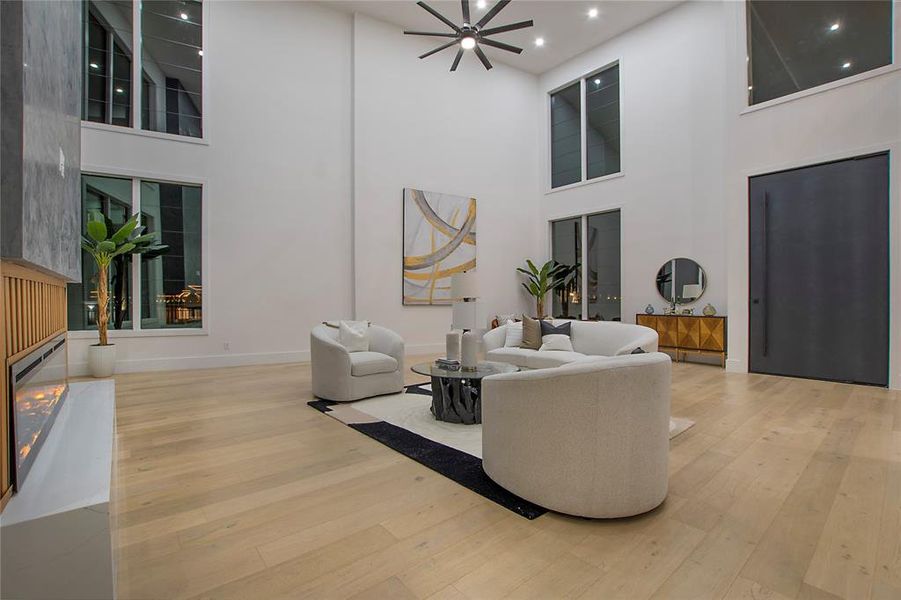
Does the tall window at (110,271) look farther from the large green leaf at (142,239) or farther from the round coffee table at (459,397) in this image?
the round coffee table at (459,397)

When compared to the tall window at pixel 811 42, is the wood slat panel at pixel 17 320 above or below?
below

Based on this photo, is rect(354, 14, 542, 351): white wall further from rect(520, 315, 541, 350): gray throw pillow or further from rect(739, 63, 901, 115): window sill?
rect(739, 63, 901, 115): window sill

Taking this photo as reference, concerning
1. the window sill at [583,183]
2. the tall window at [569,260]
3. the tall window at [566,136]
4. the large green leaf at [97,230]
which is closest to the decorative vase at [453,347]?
the large green leaf at [97,230]

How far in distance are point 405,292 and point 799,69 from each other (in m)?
6.23

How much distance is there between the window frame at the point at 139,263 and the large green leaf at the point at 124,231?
342 millimetres

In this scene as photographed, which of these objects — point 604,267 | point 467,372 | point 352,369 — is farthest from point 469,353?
point 604,267

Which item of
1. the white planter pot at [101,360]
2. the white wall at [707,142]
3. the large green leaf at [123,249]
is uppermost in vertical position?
the white wall at [707,142]

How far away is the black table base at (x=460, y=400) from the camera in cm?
348

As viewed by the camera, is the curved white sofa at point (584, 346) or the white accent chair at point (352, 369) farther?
the curved white sofa at point (584, 346)

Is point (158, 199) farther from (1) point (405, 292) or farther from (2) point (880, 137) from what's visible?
(2) point (880, 137)

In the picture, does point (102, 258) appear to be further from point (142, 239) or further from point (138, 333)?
point (138, 333)

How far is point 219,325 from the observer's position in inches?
242

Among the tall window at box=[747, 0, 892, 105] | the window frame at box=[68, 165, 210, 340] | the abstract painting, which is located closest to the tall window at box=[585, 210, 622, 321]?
the abstract painting

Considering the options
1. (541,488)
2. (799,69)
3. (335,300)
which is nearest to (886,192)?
(799,69)
